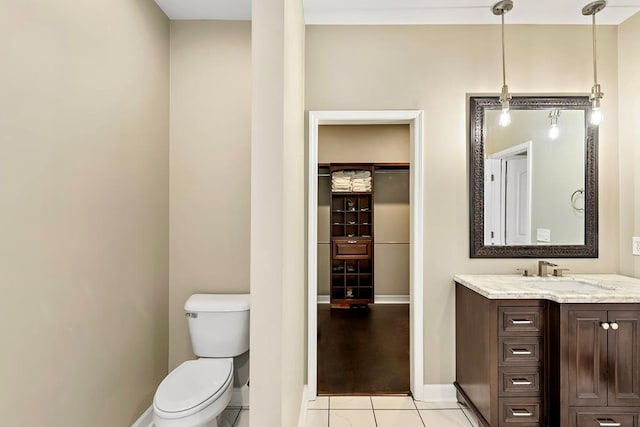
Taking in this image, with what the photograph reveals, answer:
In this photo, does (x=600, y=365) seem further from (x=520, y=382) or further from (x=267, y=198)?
(x=267, y=198)

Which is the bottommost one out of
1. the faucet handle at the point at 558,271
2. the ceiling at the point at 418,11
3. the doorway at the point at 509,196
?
the faucet handle at the point at 558,271

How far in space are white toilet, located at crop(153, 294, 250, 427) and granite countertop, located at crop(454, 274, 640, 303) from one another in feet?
5.07

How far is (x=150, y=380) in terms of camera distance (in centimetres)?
237

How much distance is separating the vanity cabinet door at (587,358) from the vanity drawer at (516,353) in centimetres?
17

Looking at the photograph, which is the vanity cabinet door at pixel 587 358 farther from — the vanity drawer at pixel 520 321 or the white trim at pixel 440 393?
the white trim at pixel 440 393

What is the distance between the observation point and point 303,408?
2336mm

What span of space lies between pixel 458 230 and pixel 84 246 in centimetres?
236

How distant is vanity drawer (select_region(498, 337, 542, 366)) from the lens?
6.73 ft

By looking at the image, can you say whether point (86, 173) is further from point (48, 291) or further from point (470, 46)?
point (470, 46)

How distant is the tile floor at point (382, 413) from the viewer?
91.4 inches

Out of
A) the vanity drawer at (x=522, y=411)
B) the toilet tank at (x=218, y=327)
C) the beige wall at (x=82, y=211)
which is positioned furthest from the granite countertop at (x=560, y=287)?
the beige wall at (x=82, y=211)

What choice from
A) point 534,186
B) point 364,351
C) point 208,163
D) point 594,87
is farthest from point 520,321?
point 208,163

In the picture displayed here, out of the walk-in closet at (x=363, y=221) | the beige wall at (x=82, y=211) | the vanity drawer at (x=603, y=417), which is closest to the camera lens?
the beige wall at (x=82, y=211)

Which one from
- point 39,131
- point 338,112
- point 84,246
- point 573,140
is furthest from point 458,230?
point 39,131
